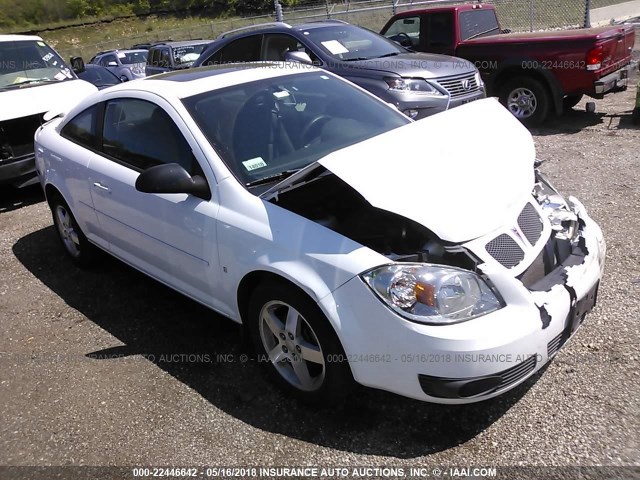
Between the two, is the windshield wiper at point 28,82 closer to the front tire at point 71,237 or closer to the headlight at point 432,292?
the front tire at point 71,237

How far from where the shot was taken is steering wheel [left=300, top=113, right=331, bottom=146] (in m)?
3.51

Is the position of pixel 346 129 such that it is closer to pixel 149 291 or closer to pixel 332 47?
pixel 149 291

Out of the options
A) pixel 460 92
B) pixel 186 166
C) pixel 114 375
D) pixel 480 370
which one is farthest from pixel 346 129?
pixel 460 92

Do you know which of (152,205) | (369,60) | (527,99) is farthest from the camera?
(527,99)

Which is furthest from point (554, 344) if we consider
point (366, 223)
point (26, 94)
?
point (26, 94)

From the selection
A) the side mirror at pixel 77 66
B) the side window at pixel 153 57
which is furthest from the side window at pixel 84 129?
the side window at pixel 153 57

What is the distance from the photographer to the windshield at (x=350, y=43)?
7883 mm

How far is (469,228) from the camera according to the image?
2.54 m

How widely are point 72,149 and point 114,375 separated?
6.37 feet

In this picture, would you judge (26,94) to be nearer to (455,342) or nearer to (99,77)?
(99,77)

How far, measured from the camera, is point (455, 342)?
7.68ft

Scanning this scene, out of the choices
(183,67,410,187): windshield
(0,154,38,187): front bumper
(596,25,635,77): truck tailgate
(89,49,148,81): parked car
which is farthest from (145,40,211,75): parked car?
(183,67,410,187): windshield

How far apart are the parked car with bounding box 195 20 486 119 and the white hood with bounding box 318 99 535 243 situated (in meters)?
3.97

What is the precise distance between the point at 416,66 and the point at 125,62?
461 inches
